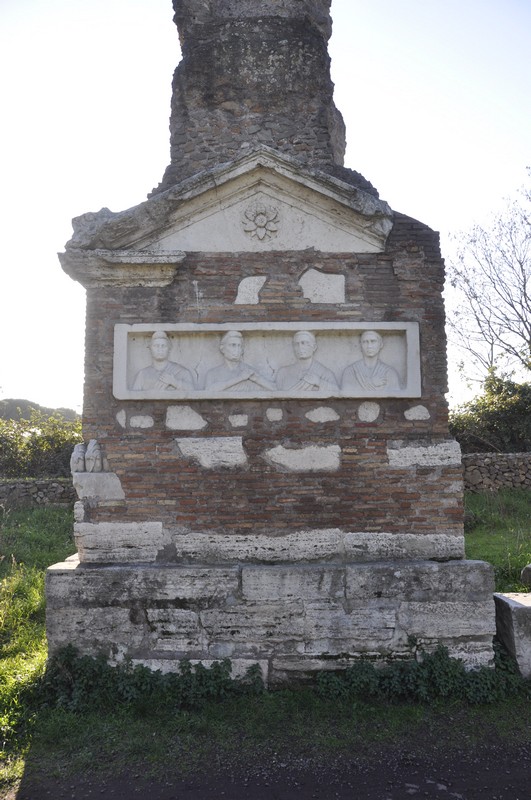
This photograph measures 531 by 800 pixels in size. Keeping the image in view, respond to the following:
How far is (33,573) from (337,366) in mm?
4626

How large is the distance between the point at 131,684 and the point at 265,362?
8.93ft

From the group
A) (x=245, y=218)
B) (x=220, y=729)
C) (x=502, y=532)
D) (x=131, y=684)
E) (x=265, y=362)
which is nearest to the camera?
(x=220, y=729)

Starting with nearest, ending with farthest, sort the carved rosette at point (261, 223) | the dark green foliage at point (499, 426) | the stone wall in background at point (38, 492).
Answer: the carved rosette at point (261, 223)
the stone wall in background at point (38, 492)
the dark green foliage at point (499, 426)

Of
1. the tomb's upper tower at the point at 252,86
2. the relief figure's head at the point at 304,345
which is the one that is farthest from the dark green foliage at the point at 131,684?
the tomb's upper tower at the point at 252,86

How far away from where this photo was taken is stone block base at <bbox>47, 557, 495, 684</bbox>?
450 cm

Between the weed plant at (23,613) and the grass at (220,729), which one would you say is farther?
the weed plant at (23,613)

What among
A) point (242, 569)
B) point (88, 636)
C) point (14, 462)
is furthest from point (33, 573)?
point (14, 462)

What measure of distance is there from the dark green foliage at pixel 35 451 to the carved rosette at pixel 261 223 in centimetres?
960

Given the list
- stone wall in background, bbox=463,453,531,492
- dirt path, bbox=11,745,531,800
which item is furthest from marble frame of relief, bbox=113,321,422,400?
stone wall in background, bbox=463,453,531,492

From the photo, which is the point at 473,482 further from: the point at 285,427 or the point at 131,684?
the point at 131,684

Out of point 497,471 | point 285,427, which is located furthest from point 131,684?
point 497,471

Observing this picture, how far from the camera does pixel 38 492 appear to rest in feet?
37.7

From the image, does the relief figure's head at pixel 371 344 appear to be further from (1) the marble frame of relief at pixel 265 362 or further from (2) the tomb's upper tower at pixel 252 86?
(2) the tomb's upper tower at pixel 252 86

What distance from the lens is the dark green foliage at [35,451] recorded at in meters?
13.2
